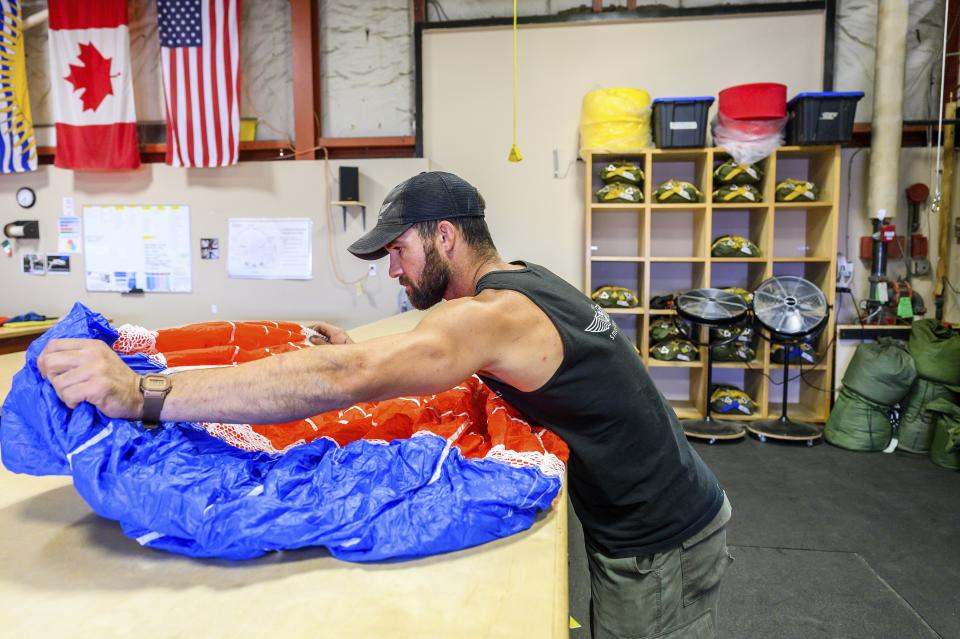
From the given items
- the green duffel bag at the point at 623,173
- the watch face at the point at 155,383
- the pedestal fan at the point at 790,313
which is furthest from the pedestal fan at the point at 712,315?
the watch face at the point at 155,383

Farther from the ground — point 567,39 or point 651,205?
point 567,39

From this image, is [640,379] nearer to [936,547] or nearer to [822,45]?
[936,547]

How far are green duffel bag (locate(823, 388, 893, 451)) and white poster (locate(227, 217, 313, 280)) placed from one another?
435 centimetres

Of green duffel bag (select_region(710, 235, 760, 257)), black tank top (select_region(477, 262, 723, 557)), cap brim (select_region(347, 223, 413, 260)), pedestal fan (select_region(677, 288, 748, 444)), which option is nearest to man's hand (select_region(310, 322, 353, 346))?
cap brim (select_region(347, 223, 413, 260))

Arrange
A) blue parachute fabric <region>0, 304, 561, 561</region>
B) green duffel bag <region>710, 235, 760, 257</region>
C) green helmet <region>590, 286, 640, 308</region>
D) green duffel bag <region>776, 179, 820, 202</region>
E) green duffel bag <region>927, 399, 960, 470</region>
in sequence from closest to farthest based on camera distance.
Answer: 1. blue parachute fabric <region>0, 304, 561, 561</region>
2. green duffel bag <region>927, 399, 960, 470</region>
3. green duffel bag <region>776, 179, 820, 202</region>
4. green duffel bag <region>710, 235, 760, 257</region>
5. green helmet <region>590, 286, 640, 308</region>

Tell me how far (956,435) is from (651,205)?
8.12ft

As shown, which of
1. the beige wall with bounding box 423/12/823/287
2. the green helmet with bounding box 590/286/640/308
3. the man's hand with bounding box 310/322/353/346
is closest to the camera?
the man's hand with bounding box 310/322/353/346

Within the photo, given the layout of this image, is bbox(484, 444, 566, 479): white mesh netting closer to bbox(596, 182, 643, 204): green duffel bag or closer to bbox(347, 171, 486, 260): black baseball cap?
bbox(347, 171, 486, 260): black baseball cap

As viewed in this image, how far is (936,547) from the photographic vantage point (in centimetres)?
276

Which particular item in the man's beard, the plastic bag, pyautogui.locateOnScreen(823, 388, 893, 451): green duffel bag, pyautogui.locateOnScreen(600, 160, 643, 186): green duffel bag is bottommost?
pyautogui.locateOnScreen(823, 388, 893, 451): green duffel bag

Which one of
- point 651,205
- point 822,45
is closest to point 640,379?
point 651,205

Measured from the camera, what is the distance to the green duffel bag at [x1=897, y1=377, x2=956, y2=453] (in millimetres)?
4004

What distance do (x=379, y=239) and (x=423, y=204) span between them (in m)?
0.14

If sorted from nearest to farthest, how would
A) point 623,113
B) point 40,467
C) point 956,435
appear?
point 40,467, point 956,435, point 623,113
